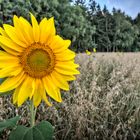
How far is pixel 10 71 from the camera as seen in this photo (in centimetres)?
93

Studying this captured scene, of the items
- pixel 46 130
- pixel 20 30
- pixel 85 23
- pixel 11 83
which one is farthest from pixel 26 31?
pixel 85 23

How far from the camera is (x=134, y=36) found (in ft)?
168

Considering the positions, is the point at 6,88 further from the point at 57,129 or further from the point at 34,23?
the point at 57,129

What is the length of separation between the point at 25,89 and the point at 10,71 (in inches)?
1.9

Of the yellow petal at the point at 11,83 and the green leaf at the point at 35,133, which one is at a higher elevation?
the yellow petal at the point at 11,83

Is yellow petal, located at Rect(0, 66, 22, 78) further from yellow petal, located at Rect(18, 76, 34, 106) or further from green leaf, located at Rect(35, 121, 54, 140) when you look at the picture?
green leaf, located at Rect(35, 121, 54, 140)

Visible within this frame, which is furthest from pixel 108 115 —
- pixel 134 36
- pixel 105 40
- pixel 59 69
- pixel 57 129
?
pixel 134 36

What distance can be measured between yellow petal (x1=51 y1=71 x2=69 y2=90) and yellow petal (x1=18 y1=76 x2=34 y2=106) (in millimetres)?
50

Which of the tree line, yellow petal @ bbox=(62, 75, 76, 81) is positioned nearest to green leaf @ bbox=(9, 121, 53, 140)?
yellow petal @ bbox=(62, 75, 76, 81)

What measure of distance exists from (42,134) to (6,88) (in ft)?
0.42

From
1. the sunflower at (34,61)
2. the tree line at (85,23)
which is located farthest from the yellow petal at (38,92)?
the tree line at (85,23)

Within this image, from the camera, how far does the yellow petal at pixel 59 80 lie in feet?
3.12

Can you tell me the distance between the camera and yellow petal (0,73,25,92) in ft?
2.99

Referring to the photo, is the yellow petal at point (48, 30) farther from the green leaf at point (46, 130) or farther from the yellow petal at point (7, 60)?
the green leaf at point (46, 130)
